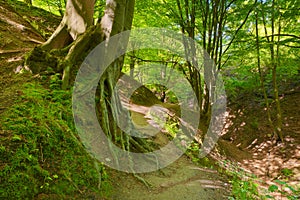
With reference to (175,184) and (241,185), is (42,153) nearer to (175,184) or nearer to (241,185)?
(175,184)

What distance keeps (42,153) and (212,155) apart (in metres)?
5.68

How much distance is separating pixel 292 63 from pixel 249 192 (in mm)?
6099

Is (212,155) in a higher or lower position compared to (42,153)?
lower

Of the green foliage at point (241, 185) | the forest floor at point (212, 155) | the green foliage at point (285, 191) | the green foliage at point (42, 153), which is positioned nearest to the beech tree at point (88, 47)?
the forest floor at point (212, 155)

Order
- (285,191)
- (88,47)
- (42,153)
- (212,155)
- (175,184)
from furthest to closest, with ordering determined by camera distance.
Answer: (212,155) < (285,191) < (88,47) < (175,184) < (42,153)

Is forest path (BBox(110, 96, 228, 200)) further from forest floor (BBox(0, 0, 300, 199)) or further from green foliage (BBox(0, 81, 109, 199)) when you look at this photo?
green foliage (BBox(0, 81, 109, 199))

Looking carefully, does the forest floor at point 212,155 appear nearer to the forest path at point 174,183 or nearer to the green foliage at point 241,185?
the forest path at point 174,183

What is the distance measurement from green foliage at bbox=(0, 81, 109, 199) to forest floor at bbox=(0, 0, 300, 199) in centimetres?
21

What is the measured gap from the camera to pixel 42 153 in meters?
2.51

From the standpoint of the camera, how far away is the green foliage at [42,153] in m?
2.08

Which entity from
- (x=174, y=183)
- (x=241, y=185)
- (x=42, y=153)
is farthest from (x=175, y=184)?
(x=42, y=153)

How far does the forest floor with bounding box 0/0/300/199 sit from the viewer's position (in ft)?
10.8

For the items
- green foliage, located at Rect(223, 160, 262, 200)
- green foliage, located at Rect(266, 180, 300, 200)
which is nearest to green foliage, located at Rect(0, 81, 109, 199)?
green foliage, located at Rect(266, 180, 300, 200)

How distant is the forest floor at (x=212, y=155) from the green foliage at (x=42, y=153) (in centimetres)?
21
